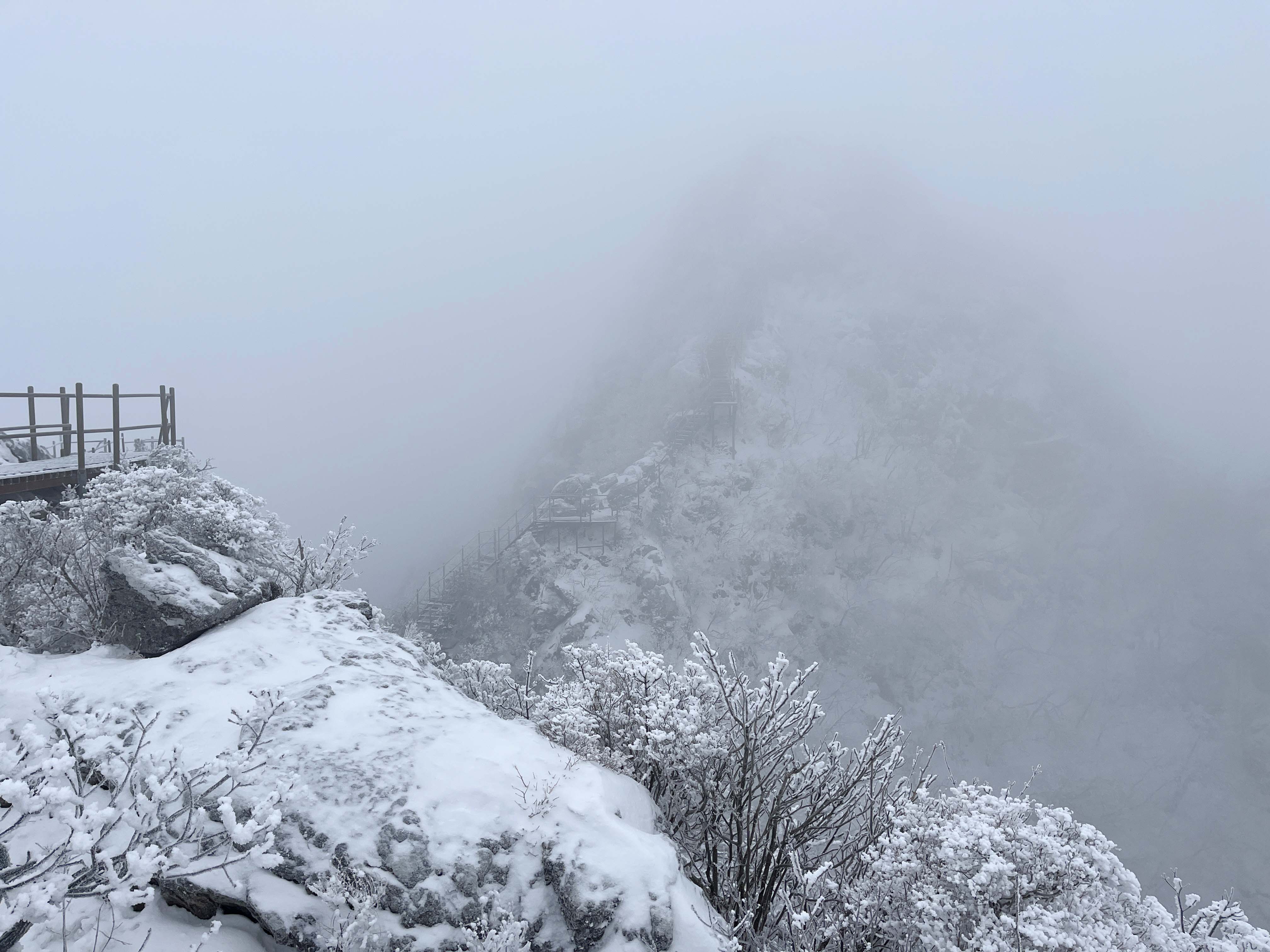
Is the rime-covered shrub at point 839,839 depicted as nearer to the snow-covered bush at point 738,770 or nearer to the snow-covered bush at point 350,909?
the snow-covered bush at point 738,770

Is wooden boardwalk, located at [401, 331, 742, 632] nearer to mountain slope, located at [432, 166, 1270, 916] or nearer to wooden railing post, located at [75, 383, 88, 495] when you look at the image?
mountain slope, located at [432, 166, 1270, 916]

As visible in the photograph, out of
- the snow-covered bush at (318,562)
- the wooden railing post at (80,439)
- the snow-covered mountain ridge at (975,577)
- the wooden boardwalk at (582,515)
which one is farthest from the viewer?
the wooden boardwalk at (582,515)

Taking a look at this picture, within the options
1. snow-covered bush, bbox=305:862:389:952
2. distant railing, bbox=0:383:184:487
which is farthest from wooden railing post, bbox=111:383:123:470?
snow-covered bush, bbox=305:862:389:952

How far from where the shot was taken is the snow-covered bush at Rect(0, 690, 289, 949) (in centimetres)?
249

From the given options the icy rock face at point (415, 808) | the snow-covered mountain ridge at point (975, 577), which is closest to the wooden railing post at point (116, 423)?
the icy rock face at point (415, 808)

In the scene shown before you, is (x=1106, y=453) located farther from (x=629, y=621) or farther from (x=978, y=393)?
(x=629, y=621)

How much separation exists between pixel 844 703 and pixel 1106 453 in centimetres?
3045

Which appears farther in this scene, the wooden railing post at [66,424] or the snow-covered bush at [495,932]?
the wooden railing post at [66,424]

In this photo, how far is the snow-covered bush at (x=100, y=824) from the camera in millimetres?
2492

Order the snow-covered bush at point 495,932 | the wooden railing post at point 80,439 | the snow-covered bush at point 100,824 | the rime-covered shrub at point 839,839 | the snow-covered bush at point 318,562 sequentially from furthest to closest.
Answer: the wooden railing post at point 80,439 < the snow-covered bush at point 318,562 < the rime-covered shrub at point 839,839 < the snow-covered bush at point 495,932 < the snow-covered bush at point 100,824

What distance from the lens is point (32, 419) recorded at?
15133 millimetres

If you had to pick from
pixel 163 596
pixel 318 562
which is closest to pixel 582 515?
pixel 318 562

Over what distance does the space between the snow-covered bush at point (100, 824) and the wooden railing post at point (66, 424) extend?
11.9 m

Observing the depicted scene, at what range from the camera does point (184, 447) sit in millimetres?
13875
